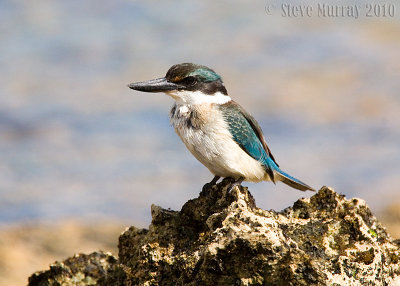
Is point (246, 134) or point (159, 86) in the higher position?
point (159, 86)

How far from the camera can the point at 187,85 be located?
574cm

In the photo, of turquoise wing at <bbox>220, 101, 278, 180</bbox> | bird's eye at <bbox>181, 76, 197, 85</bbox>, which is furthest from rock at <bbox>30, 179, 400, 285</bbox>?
bird's eye at <bbox>181, 76, 197, 85</bbox>

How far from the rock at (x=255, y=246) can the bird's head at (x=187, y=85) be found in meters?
0.80

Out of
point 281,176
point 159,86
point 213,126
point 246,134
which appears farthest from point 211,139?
point 281,176

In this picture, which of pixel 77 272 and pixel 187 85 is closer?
pixel 77 272

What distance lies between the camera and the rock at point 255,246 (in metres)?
3.95

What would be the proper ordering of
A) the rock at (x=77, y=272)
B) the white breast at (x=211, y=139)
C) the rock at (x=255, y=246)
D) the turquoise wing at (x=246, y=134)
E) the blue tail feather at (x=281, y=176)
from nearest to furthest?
the rock at (x=255, y=246), the rock at (x=77, y=272), the white breast at (x=211, y=139), the turquoise wing at (x=246, y=134), the blue tail feather at (x=281, y=176)

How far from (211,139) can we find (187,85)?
0.51 m

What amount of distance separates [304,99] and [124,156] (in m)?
3.86

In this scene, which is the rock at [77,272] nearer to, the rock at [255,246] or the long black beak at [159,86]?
the rock at [255,246]

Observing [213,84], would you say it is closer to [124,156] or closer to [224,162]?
[224,162]

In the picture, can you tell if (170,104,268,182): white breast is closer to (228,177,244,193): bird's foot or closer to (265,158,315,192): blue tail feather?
(228,177,244,193): bird's foot

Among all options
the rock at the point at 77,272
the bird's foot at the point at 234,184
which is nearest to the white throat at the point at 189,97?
the bird's foot at the point at 234,184

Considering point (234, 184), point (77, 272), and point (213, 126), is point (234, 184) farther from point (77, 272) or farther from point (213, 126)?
point (77, 272)
